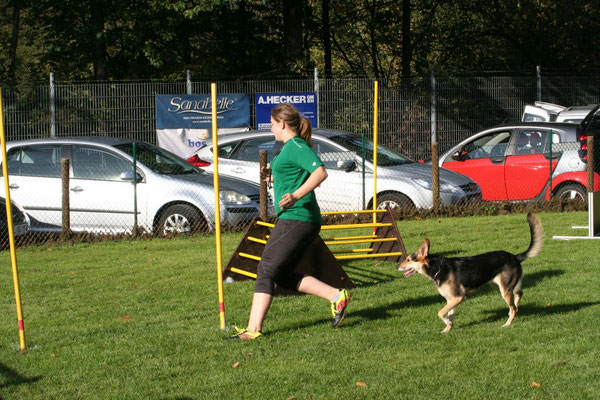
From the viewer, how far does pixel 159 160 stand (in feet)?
43.2

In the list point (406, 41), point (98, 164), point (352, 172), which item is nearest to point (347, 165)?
point (352, 172)

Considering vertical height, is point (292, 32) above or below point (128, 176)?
above

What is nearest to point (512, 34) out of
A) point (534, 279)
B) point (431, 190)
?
point (431, 190)

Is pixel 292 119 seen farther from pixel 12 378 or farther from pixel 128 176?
pixel 128 176

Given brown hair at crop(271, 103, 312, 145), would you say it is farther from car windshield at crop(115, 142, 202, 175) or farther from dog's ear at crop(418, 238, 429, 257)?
car windshield at crop(115, 142, 202, 175)

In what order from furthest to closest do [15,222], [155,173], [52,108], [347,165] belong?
[52,108]
[347,165]
[155,173]
[15,222]

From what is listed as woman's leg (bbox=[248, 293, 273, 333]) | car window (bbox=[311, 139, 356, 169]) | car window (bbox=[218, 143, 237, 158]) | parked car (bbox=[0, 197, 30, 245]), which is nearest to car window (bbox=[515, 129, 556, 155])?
car window (bbox=[311, 139, 356, 169])

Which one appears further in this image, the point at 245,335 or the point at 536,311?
the point at 536,311

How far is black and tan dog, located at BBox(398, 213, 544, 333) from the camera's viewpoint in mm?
6766

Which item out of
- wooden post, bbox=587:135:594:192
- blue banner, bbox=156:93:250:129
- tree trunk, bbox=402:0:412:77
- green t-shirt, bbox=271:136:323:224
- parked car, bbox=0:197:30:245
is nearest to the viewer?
green t-shirt, bbox=271:136:323:224

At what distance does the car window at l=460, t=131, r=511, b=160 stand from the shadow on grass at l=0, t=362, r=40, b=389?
35.2 feet

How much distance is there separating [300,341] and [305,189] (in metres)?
1.23

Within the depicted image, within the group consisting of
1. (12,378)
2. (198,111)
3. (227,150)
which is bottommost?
(12,378)

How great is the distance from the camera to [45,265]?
10734mm
